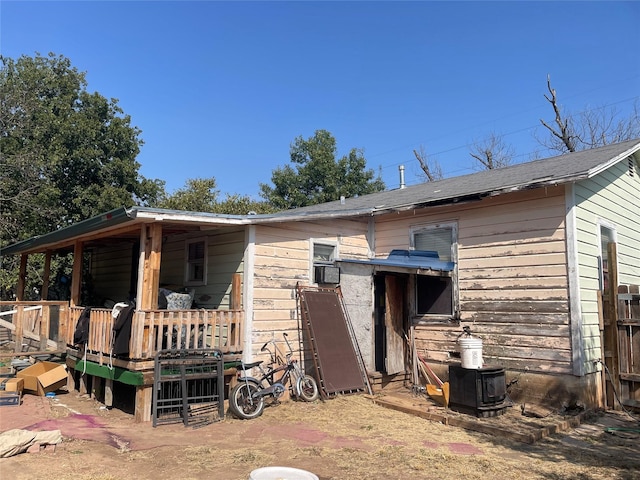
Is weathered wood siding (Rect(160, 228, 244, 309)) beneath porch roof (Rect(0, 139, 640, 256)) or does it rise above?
beneath

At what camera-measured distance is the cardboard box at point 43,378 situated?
28.0 ft

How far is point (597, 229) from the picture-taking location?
8.26m

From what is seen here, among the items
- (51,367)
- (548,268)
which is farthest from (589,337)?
(51,367)

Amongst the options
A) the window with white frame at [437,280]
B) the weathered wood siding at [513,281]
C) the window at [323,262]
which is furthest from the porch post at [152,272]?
the weathered wood siding at [513,281]

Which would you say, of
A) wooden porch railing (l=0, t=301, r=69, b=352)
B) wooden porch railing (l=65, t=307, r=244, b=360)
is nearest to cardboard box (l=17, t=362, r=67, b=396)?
wooden porch railing (l=65, t=307, r=244, b=360)

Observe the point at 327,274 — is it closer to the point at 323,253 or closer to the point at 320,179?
the point at 323,253

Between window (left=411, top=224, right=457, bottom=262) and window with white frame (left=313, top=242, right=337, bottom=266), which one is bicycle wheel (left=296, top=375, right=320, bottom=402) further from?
window (left=411, top=224, right=457, bottom=262)

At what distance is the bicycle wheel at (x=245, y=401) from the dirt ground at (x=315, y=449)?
0.13 m

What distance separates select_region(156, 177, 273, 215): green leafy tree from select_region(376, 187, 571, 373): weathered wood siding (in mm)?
17618

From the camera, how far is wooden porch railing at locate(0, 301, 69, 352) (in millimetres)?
10070

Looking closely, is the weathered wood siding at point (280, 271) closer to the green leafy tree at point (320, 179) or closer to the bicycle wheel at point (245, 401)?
the bicycle wheel at point (245, 401)

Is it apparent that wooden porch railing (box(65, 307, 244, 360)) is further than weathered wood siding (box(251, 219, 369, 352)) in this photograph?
No

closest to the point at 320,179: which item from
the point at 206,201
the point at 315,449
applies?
the point at 206,201

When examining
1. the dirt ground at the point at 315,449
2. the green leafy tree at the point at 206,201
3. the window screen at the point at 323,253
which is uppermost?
the green leafy tree at the point at 206,201
